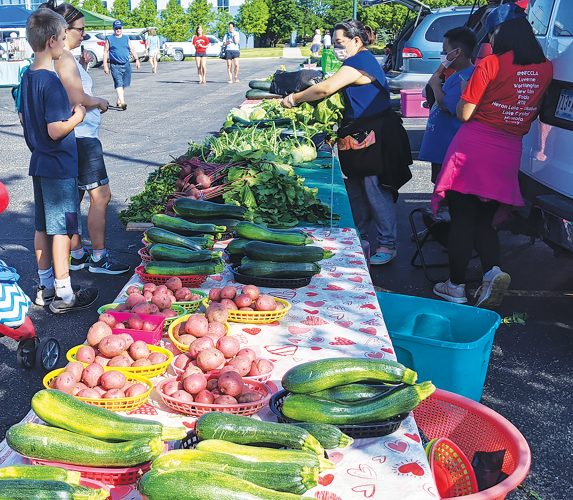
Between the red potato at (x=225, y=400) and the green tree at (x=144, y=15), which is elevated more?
the green tree at (x=144, y=15)

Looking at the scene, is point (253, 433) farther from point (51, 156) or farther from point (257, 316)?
point (51, 156)

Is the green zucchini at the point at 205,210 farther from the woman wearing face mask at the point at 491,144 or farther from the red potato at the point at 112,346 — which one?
the red potato at the point at 112,346

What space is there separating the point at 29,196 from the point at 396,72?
31.2ft

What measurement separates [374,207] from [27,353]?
3215 millimetres

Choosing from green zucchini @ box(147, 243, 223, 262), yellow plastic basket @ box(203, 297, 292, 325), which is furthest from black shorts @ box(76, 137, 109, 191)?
yellow plastic basket @ box(203, 297, 292, 325)

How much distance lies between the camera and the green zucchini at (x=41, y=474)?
5.42ft

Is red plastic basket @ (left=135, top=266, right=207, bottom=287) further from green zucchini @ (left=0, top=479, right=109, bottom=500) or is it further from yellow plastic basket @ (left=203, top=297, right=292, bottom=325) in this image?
green zucchini @ (left=0, top=479, right=109, bottom=500)

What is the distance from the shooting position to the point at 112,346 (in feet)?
7.82

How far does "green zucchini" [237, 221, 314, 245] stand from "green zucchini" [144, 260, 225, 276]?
1.01ft

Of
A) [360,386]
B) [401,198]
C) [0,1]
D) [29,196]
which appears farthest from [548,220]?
[0,1]

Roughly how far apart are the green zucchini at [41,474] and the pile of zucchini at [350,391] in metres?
0.68

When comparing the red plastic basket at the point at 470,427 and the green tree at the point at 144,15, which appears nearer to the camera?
the red plastic basket at the point at 470,427

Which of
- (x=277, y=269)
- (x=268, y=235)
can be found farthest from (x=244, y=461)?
(x=268, y=235)

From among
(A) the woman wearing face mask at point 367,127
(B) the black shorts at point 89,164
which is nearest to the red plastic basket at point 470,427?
(A) the woman wearing face mask at point 367,127
